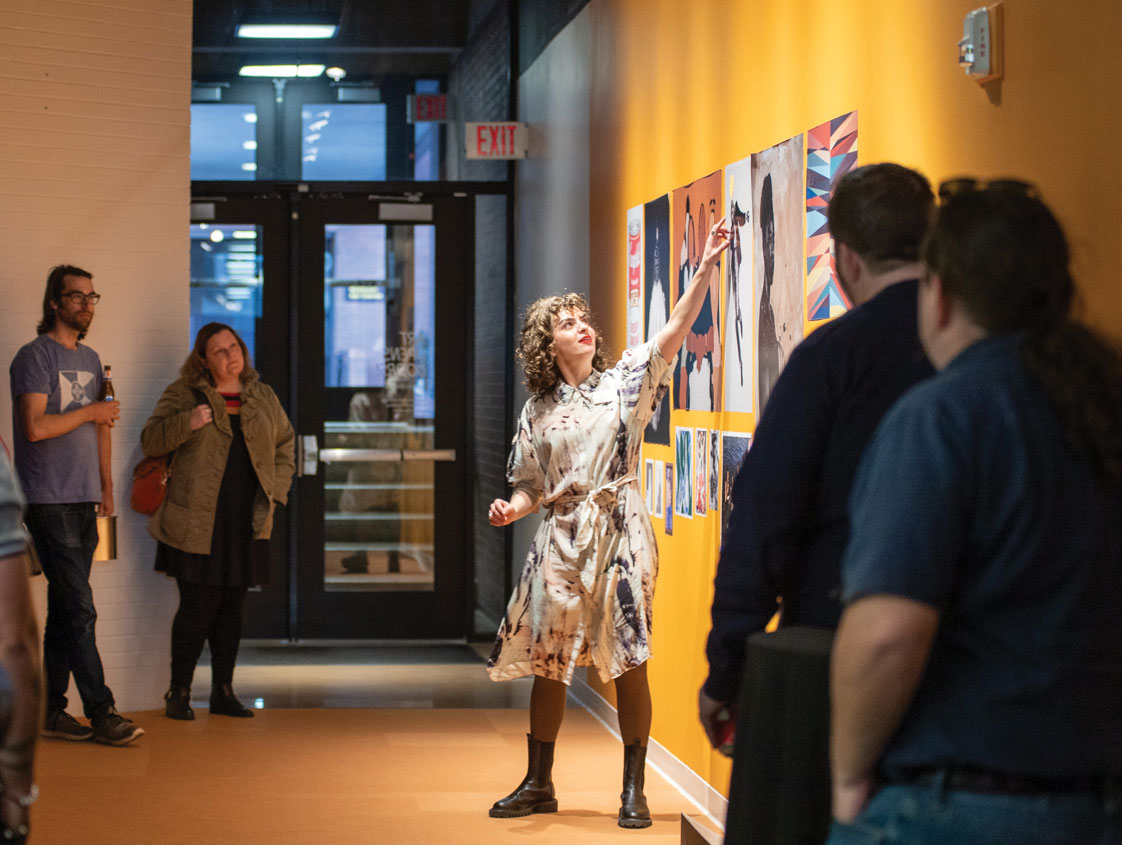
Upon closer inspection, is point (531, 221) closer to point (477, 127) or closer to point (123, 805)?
point (477, 127)

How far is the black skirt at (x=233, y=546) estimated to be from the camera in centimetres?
556

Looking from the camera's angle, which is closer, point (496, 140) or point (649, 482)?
point (649, 482)

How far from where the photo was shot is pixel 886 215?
1933mm

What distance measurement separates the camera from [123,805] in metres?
4.34

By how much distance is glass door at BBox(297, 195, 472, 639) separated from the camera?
7609 mm

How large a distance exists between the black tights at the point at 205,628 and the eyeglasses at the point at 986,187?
4.65m

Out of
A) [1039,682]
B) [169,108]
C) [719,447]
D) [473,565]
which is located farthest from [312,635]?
[1039,682]

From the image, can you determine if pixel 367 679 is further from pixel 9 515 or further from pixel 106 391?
pixel 9 515

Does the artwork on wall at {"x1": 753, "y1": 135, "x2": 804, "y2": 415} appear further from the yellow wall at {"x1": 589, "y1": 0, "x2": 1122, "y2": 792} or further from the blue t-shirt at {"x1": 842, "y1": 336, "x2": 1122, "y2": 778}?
the blue t-shirt at {"x1": 842, "y1": 336, "x2": 1122, "y2": 778}

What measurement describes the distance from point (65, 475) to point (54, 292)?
2.30 ft

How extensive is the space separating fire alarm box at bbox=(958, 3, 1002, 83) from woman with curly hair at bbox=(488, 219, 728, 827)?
1.41 m

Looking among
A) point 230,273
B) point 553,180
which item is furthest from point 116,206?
point 553,180

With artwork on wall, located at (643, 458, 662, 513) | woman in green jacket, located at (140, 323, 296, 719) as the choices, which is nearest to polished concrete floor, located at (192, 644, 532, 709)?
woman in green jacket, located at (140, 323, 296, 719)

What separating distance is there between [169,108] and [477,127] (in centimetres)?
194
